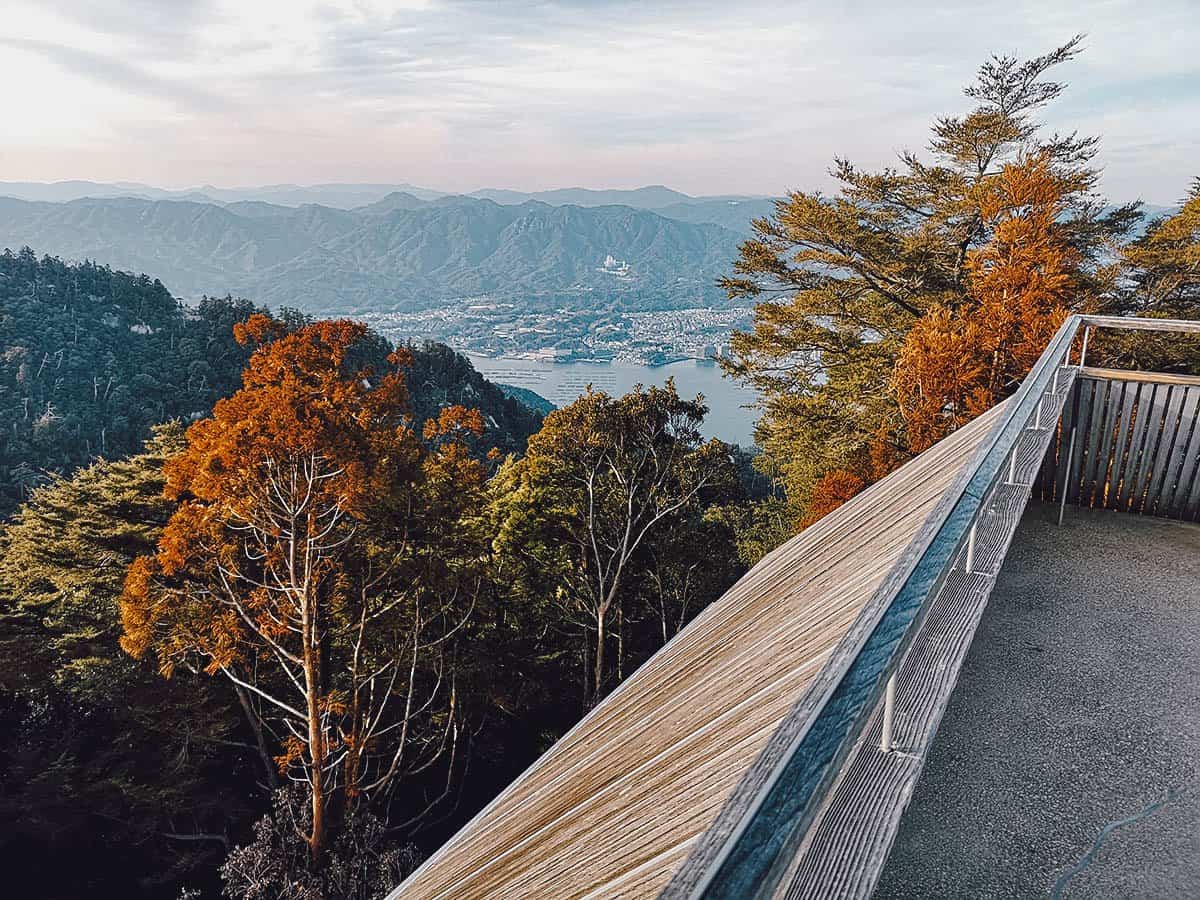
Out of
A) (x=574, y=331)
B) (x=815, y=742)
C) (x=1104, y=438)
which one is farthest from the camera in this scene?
(x=574, y=331)

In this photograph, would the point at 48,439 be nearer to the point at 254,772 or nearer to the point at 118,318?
the point at 118,318

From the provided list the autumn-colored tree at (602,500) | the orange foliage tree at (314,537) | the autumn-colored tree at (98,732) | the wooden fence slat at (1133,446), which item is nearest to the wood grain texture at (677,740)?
the wooden fence slat at (1133,446)

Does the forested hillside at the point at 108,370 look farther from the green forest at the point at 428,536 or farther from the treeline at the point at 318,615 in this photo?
the treeline at the point at 318,615

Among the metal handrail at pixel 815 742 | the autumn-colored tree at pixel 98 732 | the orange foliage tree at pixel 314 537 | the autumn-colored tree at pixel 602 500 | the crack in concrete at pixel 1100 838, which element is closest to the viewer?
the metal handrail at pixel 815 742

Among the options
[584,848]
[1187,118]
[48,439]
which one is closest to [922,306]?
[1187,118]

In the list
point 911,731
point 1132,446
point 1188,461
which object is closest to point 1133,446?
point 1132,446

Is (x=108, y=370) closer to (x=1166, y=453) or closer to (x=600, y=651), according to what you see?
(x=600, y=651)
